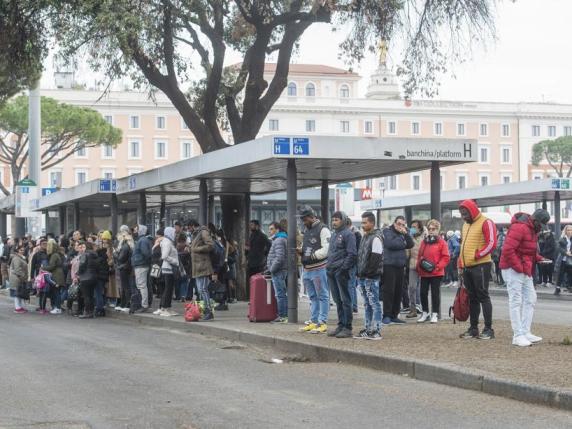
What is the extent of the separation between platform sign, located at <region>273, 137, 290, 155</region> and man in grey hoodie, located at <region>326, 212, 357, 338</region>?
2146 mm

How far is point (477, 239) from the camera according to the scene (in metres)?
12.9

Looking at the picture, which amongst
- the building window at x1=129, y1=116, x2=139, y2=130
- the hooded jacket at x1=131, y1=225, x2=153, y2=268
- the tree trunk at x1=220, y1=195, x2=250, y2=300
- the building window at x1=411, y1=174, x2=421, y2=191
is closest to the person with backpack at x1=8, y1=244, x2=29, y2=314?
the hooded jacket at x1=131, y1=225, x2=153, y2=268

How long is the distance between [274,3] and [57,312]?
8.51 metres

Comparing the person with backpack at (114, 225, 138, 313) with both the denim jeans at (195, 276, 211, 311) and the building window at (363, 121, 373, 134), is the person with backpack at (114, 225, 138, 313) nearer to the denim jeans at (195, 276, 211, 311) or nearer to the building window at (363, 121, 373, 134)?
the denim jeans at (195, 276, 211, 311)

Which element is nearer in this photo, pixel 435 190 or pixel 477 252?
pixel 477 252

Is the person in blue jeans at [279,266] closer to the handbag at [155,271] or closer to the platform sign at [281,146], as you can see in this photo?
the platform sign at [281,146]

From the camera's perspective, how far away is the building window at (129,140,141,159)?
10500cm

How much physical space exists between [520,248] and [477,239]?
76 cm

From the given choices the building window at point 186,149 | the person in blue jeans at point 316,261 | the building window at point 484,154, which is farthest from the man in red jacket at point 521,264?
the building window at point 484,154

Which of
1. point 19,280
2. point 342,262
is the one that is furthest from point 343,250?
point 19,280

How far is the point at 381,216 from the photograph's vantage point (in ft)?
135

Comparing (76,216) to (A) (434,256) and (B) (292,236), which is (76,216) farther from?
(A) (434,256)

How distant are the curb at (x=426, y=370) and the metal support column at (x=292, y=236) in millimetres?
1406

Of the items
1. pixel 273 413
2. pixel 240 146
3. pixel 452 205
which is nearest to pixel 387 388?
pixel 273 413
